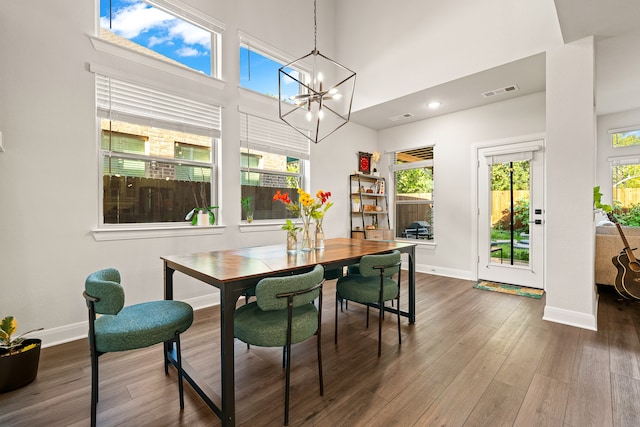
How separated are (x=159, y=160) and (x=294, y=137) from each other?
2.01 meters

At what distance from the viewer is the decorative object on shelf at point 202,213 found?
3477mm

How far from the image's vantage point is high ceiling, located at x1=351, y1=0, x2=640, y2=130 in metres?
2.47

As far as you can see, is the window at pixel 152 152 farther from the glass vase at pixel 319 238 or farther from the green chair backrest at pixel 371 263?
the green chair backrest at pixel 371 263

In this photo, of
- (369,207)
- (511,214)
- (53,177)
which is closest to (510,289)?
(511,214)

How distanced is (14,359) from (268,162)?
320 cm

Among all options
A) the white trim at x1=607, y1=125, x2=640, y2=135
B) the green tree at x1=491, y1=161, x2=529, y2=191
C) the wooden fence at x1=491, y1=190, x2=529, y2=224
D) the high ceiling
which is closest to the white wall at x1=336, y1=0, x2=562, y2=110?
the high ceiling

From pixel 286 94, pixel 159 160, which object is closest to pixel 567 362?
pixel 159 160

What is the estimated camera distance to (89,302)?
1.51 m

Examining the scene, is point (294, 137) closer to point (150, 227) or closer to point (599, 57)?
point (150, 227)

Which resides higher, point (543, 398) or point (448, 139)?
point (448, 139)

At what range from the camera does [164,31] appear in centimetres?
329

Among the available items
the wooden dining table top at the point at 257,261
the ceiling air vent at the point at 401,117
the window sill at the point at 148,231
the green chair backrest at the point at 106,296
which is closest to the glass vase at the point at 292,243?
the wooden dining table top at the point at 257,261

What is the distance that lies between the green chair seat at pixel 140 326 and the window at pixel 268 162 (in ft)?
7.46

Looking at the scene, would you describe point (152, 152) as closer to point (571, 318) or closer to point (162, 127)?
point (162, 127)
